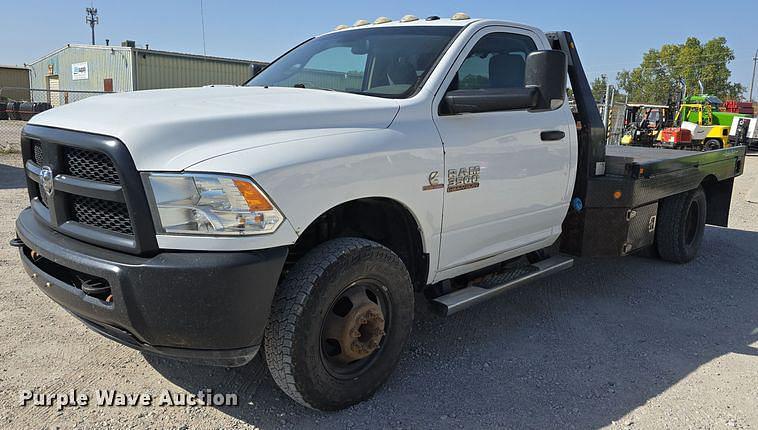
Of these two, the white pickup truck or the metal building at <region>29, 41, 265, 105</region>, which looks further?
the metal building at <region>29, 41, 265, 105</region>

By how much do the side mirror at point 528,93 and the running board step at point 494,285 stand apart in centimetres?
107

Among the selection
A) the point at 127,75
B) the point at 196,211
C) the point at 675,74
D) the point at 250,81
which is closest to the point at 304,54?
the point at 250,81

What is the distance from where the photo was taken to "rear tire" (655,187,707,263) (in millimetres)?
5574

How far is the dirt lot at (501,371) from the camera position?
2.94 m

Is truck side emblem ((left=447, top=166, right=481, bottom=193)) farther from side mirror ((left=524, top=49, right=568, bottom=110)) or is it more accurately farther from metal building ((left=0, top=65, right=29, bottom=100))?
metal building ((left=0, top=65, right=29, bottom=100))

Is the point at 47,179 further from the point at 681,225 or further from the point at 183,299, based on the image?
the point at 681,225

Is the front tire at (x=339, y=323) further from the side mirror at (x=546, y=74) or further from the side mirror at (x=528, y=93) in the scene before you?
the side mirror at (x=546, y=74)

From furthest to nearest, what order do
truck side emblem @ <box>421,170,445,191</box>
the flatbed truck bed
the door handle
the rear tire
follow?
the rear tire < the flatbed truck bed < the door handle < truck side emblem @ <box>421,170,445,191</box>

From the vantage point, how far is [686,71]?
53406mm

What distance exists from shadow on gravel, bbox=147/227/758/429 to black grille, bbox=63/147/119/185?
1234 mm

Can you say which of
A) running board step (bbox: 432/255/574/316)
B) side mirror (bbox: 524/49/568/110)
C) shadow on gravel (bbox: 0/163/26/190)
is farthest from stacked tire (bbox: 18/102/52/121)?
side mirror (bbox: 524/49/568/110)

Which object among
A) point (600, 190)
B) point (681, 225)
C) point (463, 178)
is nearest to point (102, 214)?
point (463, 178)

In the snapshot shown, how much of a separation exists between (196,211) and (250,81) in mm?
2113

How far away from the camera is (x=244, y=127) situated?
8.63 feet
